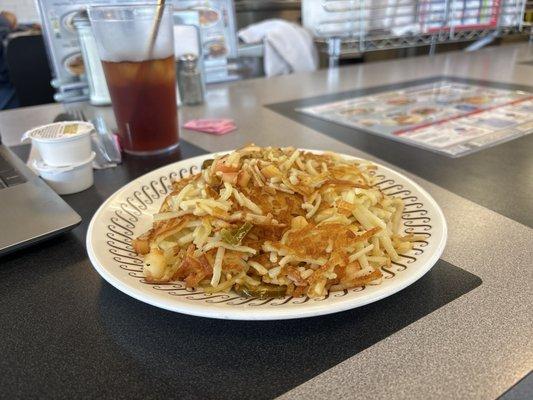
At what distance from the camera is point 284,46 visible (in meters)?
2.76

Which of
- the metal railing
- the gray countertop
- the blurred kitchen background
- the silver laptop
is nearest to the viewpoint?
the gray countertop

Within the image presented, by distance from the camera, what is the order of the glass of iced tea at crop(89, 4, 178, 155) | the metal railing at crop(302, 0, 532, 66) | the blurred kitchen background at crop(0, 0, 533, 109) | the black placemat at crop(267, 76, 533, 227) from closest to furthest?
the black placemat at crop(267, 76, 533, 227) < the glass of iced tea at crop(89, 4, 178, 155) < the blurred kitchen background at crop(0, 0, 533, 109) < the metal railing at crop(302, 0, 532, 66)

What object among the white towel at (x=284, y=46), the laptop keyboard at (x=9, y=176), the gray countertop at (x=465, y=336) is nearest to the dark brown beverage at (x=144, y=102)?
the laptop keyboard at (x=9, y=176)

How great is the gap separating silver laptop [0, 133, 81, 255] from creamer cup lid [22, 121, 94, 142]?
2.6 inches

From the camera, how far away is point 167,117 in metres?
0.88

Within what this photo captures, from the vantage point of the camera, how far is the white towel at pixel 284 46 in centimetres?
277

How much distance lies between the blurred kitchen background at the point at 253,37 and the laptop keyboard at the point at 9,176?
65 cm

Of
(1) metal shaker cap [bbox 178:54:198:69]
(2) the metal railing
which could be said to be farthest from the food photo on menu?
(2) the metal railing

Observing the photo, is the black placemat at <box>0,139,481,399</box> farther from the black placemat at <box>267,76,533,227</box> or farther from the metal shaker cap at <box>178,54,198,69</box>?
the metal shaker cap at <box>178,54,198,69</box>

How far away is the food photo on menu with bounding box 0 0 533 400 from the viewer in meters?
0.35

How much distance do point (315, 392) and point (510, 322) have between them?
8.1 inches

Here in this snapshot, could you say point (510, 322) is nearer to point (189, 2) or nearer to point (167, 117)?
point (167, 117)

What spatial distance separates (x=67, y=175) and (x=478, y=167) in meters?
0.73

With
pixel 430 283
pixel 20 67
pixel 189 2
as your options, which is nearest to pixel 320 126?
pixel 430 283
